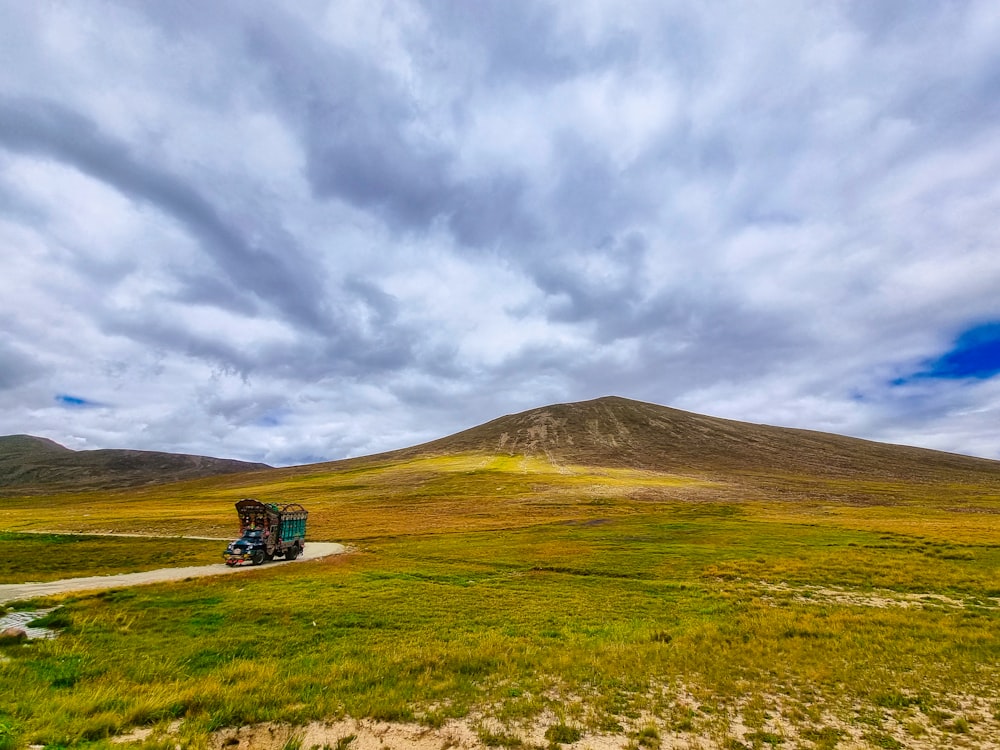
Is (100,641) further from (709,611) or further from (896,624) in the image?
(896,624)

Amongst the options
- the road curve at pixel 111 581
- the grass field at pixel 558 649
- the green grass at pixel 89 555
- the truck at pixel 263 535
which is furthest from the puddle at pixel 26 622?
the truck at pixel 263 535

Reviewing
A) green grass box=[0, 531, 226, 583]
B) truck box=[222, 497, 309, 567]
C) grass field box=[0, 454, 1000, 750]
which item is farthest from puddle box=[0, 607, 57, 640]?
truck box=[222, 497, 309, 567]

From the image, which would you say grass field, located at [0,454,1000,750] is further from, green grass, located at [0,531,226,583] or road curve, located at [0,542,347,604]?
road curve, located at [0,542,347,604]

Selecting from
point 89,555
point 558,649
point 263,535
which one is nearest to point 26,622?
point 263,535

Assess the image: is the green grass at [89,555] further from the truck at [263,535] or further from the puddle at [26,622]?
the puddle at [26,622]

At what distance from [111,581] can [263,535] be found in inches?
459

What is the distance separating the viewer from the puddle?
18.4 meters

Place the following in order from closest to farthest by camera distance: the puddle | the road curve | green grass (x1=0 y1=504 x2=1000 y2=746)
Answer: green grass (x1=0 y1=504 x2=1000 y2=746), the puddle, the road curve

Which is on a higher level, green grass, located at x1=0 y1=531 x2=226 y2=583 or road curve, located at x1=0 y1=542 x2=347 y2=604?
road curve, located at x1=0 y1=542 x2=347 y2=604

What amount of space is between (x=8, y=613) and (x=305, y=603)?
13.3m

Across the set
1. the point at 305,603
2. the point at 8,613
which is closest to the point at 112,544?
the point at 8,613

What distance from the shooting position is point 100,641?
58.2ft

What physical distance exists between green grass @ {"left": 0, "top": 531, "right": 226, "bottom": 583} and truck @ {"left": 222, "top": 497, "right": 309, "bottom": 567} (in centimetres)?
369

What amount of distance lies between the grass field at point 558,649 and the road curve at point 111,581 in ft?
9.64
